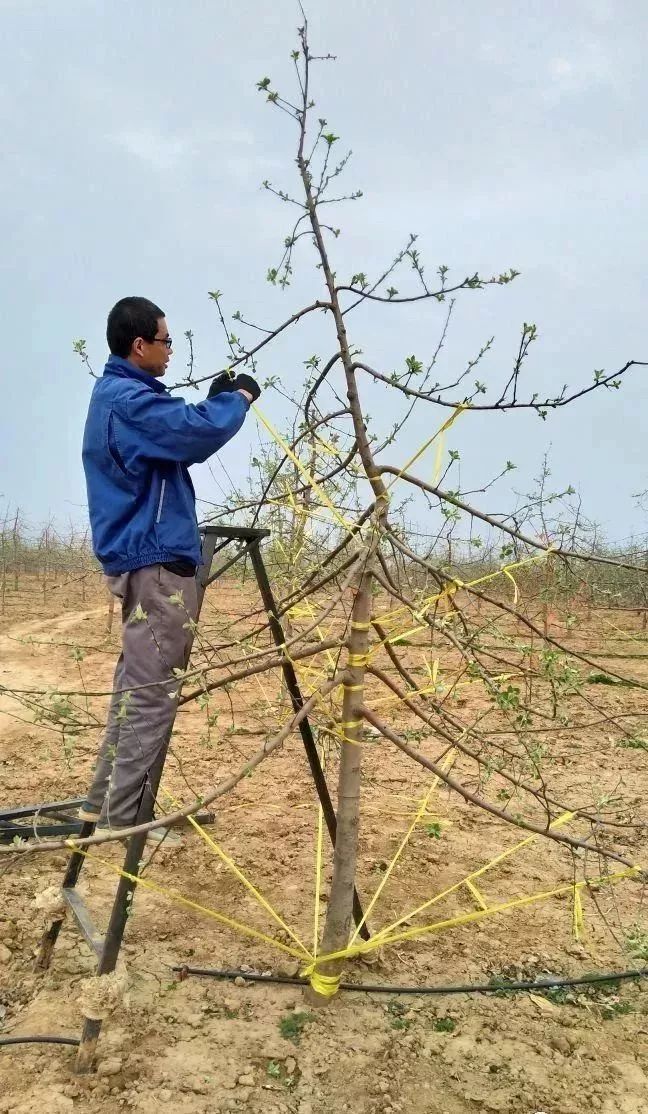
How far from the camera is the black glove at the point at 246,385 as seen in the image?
7.07ft

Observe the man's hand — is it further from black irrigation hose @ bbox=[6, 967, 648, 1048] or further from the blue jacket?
black irrigation hose @ bbox=[6, 967, 648, 1048]

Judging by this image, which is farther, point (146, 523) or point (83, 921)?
point (83, 921)

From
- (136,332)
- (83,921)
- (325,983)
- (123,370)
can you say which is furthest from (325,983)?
(136,332)

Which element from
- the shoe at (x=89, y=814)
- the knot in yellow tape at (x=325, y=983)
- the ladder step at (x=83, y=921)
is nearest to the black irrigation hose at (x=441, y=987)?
the knot in yellow tape at (x=325, y=983)

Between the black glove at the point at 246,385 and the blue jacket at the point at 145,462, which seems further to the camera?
the black glove at the point at 246,385

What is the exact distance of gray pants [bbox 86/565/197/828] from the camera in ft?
6.86

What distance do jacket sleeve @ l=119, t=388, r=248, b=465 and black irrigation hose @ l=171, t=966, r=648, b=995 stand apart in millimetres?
1660

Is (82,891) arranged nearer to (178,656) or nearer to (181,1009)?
(181,1009)

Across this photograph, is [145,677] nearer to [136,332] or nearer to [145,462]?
[145,462]

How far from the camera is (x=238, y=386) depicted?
215 cm

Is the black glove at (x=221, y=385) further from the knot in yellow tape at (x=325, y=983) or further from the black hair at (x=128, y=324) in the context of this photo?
the knot in yellow tape at (x=325, y=983)

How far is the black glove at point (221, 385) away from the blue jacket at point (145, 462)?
0.21ft

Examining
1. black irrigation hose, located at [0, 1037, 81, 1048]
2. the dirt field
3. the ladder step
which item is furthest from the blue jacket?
black irrigation hose, located at [0, 1037, 81, 1048]

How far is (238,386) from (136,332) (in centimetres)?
40
